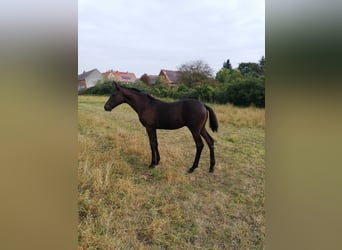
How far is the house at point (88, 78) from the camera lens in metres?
1.19

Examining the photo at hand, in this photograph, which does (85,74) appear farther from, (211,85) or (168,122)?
(211,85)

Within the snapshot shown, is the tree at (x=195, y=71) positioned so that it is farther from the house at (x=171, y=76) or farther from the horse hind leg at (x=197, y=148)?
the horse hind leg at (x=197, y=148)

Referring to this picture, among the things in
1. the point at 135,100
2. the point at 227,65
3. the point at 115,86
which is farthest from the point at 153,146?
the point at 227,65

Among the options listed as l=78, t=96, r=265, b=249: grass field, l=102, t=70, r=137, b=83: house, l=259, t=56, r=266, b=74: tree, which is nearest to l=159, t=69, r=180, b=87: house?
l=102, t=70, r=137, b=83: house

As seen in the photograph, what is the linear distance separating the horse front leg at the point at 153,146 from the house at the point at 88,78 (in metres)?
0.38

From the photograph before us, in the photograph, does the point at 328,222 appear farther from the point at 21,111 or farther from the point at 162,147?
the point at 21,111

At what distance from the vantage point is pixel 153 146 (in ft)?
4.53

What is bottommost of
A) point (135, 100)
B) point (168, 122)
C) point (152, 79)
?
point (168, 122)

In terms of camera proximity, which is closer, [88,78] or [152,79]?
[88,78]

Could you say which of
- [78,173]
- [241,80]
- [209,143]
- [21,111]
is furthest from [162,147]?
[21,111]

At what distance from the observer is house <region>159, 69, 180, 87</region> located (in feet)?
4.37

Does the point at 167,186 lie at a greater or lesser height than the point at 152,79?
lesser

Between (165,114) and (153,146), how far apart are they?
0.19 m

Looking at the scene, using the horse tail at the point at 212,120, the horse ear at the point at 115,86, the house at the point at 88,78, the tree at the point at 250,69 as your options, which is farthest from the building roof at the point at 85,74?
the tree at the point at 250,69
